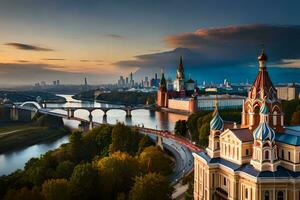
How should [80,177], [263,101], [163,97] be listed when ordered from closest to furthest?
[263,101] → [80,177] → [163,97]

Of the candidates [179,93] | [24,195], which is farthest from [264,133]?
[179,93]

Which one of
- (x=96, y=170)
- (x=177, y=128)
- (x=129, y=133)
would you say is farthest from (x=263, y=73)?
(x=177, y=128)

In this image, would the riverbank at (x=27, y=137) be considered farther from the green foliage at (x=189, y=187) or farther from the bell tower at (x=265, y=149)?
the bell tower at (x=265, y=149)

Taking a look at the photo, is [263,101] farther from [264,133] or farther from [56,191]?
[56,191]

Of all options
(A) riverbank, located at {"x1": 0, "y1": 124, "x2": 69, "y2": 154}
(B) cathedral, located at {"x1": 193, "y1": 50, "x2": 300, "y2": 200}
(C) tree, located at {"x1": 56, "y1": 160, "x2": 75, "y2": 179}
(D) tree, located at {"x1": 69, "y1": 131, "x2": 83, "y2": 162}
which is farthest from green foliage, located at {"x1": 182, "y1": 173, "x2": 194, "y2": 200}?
(A) riverbank, located at {"x1": 0, "y1": 124, "x2": 69, "y2": 154}

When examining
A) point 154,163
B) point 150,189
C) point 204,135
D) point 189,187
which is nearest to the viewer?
point 150,189

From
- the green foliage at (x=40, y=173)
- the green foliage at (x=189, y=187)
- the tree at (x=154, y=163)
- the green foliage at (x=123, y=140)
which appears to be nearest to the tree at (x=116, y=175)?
the tree at (x=154, y=163)
